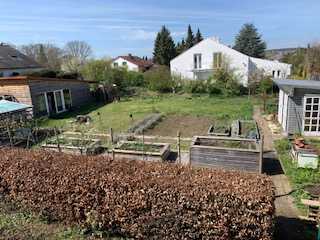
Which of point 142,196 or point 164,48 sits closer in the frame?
point 142,196

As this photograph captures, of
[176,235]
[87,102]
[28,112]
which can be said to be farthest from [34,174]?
[87,102]

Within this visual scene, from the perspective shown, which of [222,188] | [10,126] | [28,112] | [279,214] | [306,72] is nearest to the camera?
[222,188]

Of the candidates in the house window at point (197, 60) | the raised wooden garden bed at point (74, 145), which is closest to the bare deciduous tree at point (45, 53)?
the house window at point (197, 60)

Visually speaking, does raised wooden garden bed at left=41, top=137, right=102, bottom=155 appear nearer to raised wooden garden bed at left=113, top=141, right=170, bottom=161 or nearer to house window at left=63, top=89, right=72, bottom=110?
raised wooden garden bed at left=113, top=141, right=170, bottom=161

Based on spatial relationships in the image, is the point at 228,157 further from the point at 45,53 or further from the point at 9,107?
the point at 45,53

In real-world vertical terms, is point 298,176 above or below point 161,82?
below

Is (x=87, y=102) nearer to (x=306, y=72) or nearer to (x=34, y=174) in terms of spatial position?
(x=34, y=174)

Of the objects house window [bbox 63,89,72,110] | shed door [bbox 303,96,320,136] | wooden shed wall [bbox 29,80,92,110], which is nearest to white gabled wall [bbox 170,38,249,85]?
wooden shed wall [bbox 29,80,92,110]

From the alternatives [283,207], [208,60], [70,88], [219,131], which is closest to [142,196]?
[283,207]

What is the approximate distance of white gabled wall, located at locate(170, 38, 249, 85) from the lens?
99.7 feet

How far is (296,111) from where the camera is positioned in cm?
1280

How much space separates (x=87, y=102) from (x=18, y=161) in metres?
19.4

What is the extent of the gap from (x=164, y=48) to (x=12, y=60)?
23.9 metres

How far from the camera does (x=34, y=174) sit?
19.8 feet
